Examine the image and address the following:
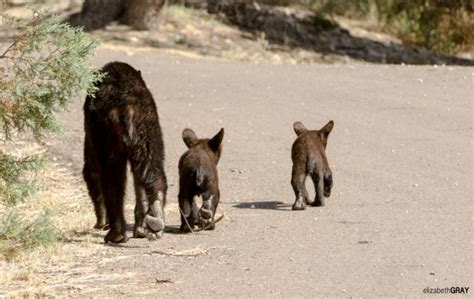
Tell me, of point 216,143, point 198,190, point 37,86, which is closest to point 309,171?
point 216,143

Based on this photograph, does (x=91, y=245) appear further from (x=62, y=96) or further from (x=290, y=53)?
(x=290, y=53)

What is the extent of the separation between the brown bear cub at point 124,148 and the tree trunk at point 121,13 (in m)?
15.4

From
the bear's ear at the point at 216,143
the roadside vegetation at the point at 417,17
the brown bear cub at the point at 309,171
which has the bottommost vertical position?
the roadside vegetation at the point at 417,17

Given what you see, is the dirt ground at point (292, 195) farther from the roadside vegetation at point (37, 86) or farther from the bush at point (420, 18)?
the bush at point (420, 18)

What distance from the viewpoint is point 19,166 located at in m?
9.99

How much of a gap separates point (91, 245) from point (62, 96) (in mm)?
1592

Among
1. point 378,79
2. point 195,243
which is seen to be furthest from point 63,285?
point 378,79

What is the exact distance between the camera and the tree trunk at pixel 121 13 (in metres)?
26.3

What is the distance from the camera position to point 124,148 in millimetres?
10734

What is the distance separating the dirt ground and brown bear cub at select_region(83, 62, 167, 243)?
300 millimetres

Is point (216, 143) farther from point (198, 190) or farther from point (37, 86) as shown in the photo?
point (37, 86)

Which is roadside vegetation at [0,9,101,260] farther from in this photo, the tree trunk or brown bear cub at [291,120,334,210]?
the tree trunk

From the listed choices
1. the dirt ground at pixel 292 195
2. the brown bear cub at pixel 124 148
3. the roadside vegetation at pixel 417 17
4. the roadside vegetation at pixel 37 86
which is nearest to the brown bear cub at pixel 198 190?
the dirt ground at pixel 292 195

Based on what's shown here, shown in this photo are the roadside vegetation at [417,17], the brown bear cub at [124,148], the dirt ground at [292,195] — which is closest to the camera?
the dirt ground at [292,195]
